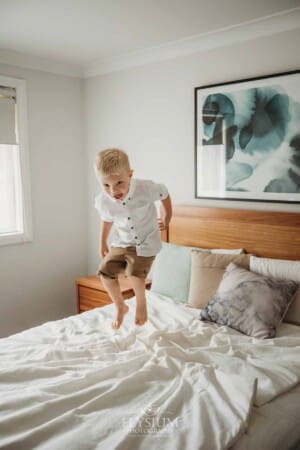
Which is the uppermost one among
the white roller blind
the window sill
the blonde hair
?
the white roller blind

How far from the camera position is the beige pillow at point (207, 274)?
2.71 meters

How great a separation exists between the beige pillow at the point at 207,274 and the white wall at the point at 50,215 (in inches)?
62.8

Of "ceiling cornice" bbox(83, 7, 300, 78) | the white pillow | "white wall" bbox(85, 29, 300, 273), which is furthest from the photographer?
"white wall" bbox(85, 29, 300, 273)

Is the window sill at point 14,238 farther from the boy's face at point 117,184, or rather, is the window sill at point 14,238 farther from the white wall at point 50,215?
the boy's face at point 117,184

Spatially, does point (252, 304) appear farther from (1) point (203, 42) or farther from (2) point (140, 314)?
(1) point (203, 42)

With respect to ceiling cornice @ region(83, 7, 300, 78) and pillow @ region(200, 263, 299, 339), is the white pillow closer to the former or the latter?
pillow @ region(200, 263, 299, 339)

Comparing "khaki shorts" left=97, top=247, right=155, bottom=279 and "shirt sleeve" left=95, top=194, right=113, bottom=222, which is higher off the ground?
"shirt sleeve" left=95, top=194, right=113, bottom=222

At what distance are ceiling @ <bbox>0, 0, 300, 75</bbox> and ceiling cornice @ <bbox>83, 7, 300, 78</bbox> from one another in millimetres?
61

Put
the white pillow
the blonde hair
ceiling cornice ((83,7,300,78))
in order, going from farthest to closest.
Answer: ceiling cornice ((83,7,300,78)), the white pillow, the blonde hair

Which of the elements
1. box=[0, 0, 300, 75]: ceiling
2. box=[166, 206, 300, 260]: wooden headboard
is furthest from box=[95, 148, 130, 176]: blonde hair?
box=[166, 206, 300, 260]: wooden headboard

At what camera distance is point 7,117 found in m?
3.38

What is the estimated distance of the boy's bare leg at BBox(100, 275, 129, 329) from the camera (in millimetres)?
2195

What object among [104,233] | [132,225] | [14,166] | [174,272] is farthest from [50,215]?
[132,225]

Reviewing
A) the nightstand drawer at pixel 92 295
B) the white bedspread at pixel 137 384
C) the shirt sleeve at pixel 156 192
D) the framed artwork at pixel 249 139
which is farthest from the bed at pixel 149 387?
the framed artwork at pixel 249 139
